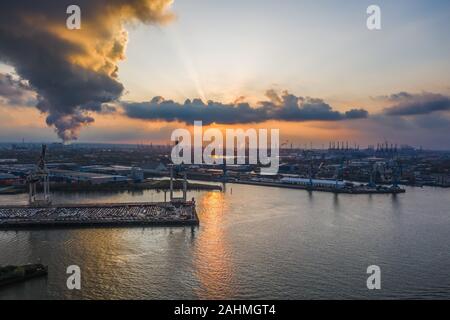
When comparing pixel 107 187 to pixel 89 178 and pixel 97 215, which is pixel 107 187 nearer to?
pixel 89 178

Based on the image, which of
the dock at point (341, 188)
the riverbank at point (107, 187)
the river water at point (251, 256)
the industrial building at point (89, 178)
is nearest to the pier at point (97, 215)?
the river water at point (251, 256)

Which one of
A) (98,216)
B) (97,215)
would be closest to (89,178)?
(97,215)

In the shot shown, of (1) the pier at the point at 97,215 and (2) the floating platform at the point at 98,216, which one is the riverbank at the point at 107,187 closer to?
(1) the pier at the point at 97,215
